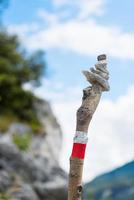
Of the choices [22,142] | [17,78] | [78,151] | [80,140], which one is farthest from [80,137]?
[17,78]

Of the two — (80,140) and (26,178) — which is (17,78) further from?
(80,140)

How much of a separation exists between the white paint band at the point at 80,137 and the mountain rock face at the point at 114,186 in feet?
28.1

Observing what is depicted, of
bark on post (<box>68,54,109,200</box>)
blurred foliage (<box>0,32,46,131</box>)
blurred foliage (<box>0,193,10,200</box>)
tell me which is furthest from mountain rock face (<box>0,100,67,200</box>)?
bark on post (<box>68,54,109,200</box>)

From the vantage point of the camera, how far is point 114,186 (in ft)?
55.5

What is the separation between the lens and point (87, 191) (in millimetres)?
17078

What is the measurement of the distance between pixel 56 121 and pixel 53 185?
21.6 metres

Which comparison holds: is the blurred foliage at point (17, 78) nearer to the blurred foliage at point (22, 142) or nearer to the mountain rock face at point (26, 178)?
the blurred foliage at point (22, 142)

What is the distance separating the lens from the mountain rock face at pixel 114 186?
16453 mm

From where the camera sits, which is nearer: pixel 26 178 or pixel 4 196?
pixel 4 196

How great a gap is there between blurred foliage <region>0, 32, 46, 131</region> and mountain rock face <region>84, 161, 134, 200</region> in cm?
2557

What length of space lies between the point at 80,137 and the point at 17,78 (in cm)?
4174

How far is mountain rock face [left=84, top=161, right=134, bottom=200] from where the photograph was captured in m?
16.5

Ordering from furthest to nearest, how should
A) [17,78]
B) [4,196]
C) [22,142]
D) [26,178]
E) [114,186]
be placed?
[17,78] < [22,142] < [26,178] < [4,196] < [114,186]

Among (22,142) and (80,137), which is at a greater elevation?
(22,142)
